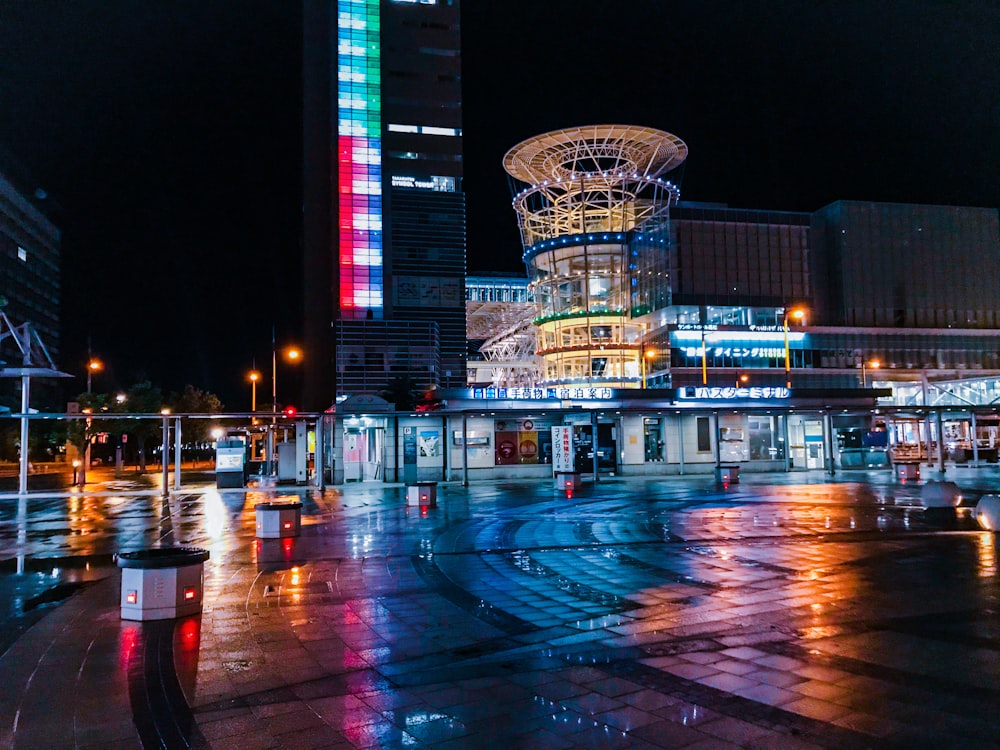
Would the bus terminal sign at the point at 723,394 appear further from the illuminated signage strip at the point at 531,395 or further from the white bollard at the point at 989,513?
the white bollard at the point at 989,513

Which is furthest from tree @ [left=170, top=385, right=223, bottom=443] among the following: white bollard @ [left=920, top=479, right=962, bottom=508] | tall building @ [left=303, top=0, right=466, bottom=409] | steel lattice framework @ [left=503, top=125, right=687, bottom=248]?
white bollard @ [left=920, top=479, right=962, bottom=508]

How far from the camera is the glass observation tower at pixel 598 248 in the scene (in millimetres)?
75625

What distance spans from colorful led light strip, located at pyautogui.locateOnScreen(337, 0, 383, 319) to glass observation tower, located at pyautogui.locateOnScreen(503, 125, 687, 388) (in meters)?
19.0

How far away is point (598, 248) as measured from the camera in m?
79.2

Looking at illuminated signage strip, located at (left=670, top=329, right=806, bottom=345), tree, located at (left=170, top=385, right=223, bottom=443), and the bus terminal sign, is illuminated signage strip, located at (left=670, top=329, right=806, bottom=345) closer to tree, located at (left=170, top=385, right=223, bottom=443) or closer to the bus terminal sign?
the bus terminal sign

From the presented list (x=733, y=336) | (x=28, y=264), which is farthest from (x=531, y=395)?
(x=28, y=264)

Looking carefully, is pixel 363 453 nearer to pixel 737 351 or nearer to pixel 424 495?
pixel 424 495

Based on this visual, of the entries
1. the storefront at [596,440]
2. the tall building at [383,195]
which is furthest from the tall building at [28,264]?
the storefront at [596,440]

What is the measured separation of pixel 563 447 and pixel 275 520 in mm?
18817

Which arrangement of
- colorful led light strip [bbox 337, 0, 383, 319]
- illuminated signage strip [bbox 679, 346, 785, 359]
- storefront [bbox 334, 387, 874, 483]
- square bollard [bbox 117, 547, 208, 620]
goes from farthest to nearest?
colorful led light strip [bbox 337, 0, 383, 319]
illuminated signage strip [bbox 679, 346, 785, 359]
storefront [bbox 334, 387, 874, 483]
square bollard [bbox 117, 547, 208, 620]

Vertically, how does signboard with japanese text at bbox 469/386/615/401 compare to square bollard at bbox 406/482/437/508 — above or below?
above

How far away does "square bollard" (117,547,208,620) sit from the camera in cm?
923

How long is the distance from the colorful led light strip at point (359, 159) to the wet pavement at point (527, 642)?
236 feet

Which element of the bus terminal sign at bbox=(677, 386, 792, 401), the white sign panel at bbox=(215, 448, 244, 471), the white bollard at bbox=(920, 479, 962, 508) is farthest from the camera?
the bus terminal sign at bbox=(677, 386, 792, 401)
